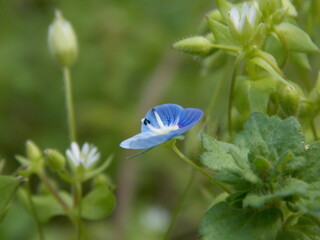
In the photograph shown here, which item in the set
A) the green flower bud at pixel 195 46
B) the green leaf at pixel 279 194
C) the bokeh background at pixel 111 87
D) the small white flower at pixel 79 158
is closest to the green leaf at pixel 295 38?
the green flower bud at pixel 195 46

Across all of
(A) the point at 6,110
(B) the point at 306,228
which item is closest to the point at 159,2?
(A) the point at 6,110

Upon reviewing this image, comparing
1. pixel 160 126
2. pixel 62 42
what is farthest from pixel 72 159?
pixel 62 42

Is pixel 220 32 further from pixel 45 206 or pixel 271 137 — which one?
pixel 45 206

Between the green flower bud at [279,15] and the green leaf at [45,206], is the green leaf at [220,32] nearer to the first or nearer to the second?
the green flower bud at [279,15]

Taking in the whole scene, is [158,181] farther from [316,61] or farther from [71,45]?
[71,45]

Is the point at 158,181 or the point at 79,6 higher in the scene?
the point at 79,6

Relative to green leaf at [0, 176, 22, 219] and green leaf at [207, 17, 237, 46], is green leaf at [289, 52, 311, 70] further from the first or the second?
green leaf at [0, 176, 22, 219]

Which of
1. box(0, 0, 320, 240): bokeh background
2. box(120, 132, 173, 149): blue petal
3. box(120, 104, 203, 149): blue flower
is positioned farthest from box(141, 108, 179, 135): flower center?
box(0, 0, 320, 240): bokeh background
